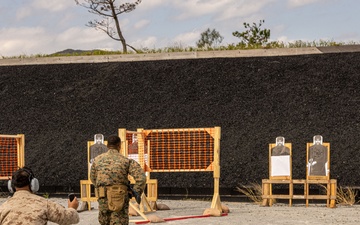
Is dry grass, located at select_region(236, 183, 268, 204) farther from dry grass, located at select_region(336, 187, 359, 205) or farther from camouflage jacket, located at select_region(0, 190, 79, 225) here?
camouflage jacket, located at select_region(0, 190, 79, 225)

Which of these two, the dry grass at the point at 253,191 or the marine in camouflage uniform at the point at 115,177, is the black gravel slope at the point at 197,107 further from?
the marine in camouflage uniform at the point at 115,177

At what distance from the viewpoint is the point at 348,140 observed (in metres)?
21.7

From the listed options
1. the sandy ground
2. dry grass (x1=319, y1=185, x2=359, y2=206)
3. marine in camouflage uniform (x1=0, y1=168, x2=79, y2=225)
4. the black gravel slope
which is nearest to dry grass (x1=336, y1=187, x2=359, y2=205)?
dry grass (x1=319, y1=185, x2=359, y2=206)

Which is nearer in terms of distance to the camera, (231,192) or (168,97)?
(231,192)

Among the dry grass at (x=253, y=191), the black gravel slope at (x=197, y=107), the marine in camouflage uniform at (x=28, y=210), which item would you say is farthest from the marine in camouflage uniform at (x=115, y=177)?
the black gravel slope at (x=197, y=107)

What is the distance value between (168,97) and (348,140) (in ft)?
22.7

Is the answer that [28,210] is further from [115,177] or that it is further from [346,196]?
[346,196]

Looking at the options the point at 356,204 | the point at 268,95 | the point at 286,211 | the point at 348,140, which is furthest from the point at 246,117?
the point at 286,211

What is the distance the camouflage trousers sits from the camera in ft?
33.6

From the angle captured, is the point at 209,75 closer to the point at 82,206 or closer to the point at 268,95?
the point at 268,95

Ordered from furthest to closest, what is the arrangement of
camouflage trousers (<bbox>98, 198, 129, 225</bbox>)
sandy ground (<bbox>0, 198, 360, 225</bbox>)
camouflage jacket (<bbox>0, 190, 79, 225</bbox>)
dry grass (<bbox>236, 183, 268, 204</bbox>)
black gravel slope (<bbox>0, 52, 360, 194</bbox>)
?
black gravel slope (<bbox>0, 52, 360, 194</bbox>) < dry grass (<bbox>236, 183, 268, 204</bbox>) < sandy ground (<bbox>0, 198, 360, 225</bbox>) < camouflage trousers (<bbox>98, 198, 129, 225</bbox>) < camouflage jacket (<bbox>0, 190, 79, 225</bbox>)

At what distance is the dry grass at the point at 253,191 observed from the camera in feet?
65.2

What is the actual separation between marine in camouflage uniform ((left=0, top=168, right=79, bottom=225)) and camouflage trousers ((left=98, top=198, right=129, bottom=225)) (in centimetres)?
307

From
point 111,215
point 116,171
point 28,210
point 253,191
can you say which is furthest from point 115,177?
point 253,191
